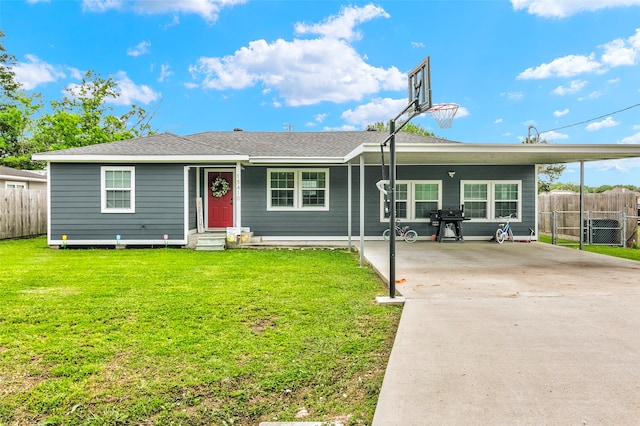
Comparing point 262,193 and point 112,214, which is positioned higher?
point 262,193

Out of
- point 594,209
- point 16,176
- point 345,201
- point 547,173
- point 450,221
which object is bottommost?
point 450,221

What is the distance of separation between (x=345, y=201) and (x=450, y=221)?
9.89 feet

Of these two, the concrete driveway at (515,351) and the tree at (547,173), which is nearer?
the concrete driveway at (515,351)

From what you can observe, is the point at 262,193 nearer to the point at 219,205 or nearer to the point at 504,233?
the point at 219,205

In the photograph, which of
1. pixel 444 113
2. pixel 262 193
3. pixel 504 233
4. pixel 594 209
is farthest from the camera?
pixel 594 209

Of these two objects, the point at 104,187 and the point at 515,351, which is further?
the point at 104,187

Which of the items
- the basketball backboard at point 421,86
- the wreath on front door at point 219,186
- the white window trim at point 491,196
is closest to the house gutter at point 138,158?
the wreath on front door at point 219,186

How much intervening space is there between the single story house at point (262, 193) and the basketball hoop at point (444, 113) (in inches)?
130

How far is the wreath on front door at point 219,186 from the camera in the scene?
39.8 ft

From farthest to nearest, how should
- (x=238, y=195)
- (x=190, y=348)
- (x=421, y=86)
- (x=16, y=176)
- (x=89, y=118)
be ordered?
(x=89, y=118), (x=16, y=176), (x=238, y=195), (x=421, y=86), (x=190, y=348)

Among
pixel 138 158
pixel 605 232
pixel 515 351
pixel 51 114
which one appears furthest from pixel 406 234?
pixel 51 114

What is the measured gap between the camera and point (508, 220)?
12.1m

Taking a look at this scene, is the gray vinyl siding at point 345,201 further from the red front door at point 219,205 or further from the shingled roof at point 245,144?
the shingled roof at point 245,144

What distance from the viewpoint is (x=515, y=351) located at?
3268mm
